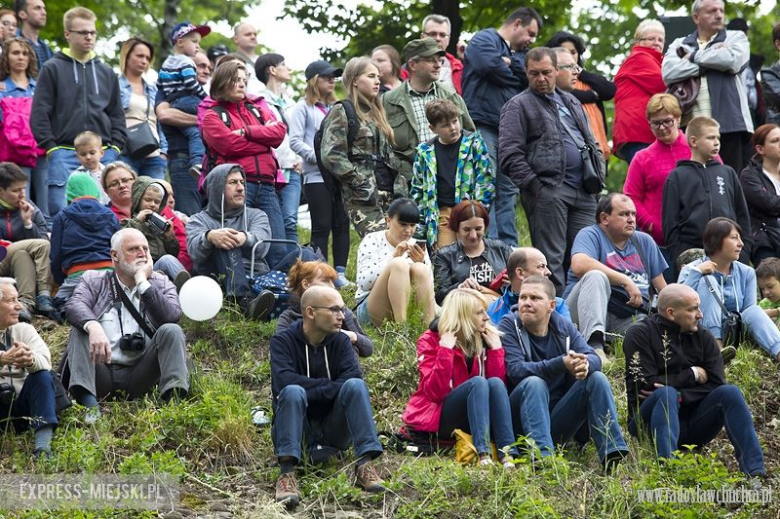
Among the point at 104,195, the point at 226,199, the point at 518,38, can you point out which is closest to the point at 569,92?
the point at 518,38

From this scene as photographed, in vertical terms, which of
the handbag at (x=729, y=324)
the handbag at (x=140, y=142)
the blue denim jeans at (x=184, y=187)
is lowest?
the handbag at (x=729, y=324)

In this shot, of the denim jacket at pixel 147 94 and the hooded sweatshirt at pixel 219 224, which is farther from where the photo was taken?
the denim jacket at pixel 147 94

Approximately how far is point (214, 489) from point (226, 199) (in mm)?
3331

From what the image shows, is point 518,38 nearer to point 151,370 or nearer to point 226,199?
point 226,199

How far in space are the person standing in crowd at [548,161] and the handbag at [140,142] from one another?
12.0ft

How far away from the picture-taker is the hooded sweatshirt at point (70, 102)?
11945mm

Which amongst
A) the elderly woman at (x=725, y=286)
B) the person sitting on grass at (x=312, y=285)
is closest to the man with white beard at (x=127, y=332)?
the person sitting on grass at (x=312, y=285)

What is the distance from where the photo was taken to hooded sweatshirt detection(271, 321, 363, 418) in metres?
8.05

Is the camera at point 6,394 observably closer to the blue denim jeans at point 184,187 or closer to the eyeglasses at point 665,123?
the blue denim jeans at point 184,187

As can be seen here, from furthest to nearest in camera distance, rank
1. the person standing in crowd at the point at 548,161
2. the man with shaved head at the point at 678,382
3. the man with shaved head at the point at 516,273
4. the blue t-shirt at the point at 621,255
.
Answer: the person standing in crowd at the point at 548,161, the blue t-shirt at the point at 621,255, the man with shaved head at the point at 516,273, the man with shaved head at the point at 678,382

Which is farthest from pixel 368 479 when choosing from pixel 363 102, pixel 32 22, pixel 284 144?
pixel 32 22

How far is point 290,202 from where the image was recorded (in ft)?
40.9

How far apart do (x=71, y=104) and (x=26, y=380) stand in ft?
14.1

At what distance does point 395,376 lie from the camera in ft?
31.9
